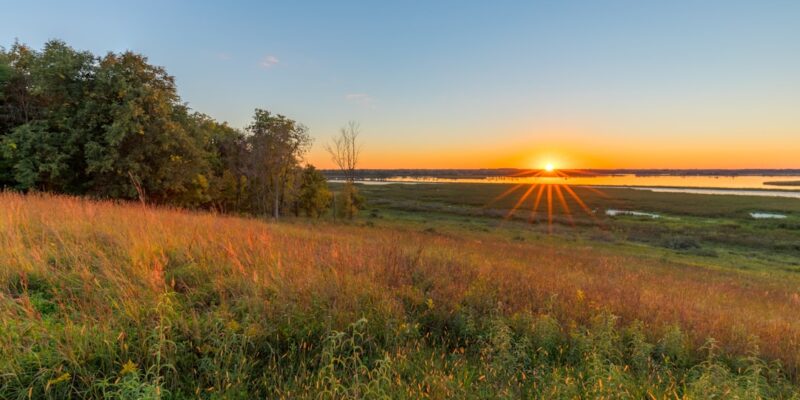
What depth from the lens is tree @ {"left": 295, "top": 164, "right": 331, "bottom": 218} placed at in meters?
45.8

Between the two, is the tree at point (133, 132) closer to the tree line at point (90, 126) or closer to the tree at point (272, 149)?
the tree line at point (90, 126)

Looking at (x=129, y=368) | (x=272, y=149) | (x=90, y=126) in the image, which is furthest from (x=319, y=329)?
(x=272, y=149)

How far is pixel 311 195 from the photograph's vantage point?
152ft

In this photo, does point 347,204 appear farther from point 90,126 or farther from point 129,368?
point 129,368

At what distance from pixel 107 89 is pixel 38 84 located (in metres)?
2.45

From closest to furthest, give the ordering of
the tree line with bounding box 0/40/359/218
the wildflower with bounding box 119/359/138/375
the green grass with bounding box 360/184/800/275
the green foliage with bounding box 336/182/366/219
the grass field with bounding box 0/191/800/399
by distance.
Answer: the wildflower with bounding box 119/359/138/375, the grass field with bounding box 0/191/800/399, the tree line with bounding box 0/40/359/218, the green grass with bounding box 360/184/800/275, the green foliage with bounding box 336/182/366/219

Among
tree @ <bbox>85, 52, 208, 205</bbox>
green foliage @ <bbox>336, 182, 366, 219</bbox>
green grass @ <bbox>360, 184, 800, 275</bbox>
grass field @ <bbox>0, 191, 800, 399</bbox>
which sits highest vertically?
tree @ <bbox>85, 52, 208, 205</bbox>

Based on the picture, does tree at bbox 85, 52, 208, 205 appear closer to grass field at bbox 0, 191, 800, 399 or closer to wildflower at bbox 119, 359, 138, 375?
grass field at bbox 0, 191, 800, 399

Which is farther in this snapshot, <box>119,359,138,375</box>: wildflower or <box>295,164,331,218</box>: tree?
<box>295,164,331,218</box>: tree

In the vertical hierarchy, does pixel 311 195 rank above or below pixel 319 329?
below

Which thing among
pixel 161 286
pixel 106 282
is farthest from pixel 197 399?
pixel 106 282

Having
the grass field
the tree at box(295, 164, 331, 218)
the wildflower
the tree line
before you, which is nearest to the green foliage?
the tree at box(295, 164, 331, 218)

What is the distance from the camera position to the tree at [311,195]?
45.8 meters

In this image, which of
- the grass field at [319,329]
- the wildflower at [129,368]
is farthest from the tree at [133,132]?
the wildflower at [129,368]
